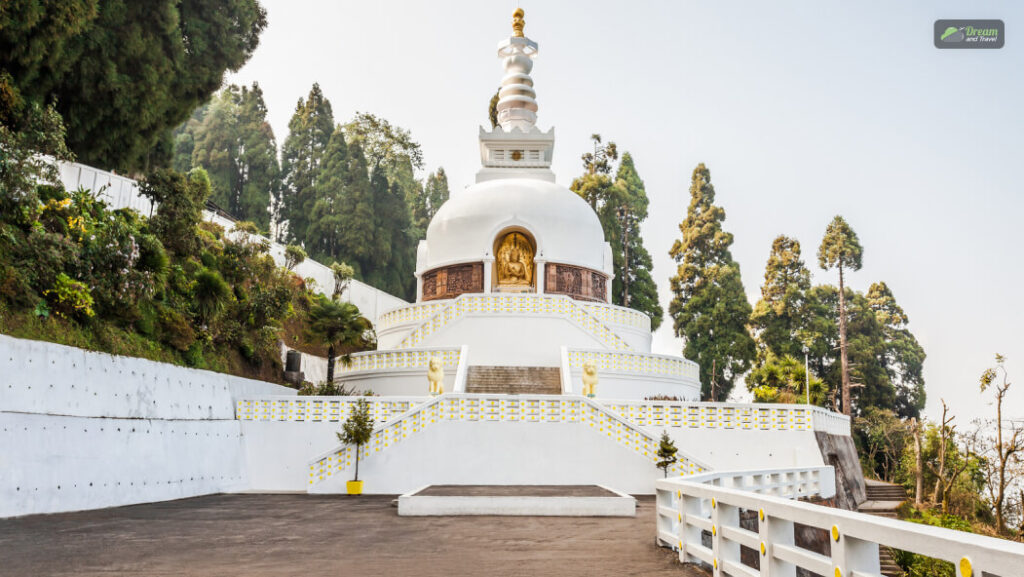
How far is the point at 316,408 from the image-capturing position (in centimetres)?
1644

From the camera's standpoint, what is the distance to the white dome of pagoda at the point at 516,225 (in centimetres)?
2694

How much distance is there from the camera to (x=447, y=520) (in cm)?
1023

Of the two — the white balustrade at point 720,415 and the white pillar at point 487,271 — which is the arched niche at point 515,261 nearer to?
the white pillar at point 487,271

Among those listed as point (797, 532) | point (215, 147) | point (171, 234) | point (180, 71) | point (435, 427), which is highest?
point (215, 147)

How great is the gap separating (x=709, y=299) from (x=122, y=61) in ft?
93.7

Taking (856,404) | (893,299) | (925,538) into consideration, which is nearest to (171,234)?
(925,538)

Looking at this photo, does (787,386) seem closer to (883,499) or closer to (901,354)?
(883,499)

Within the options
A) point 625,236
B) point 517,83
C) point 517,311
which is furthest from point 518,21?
point 517,311

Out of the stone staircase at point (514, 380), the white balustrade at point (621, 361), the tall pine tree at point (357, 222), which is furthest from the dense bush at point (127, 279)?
the tall pine tree at point (357, 222)

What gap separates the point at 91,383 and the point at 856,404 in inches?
1361

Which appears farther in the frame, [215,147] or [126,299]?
[215,147]

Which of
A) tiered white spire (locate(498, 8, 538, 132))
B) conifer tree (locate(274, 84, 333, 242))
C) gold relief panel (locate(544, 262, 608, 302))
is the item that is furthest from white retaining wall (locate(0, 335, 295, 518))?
conifer tree (locate(274, 84, 333, 242))

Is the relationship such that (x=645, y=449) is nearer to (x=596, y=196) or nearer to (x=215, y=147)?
(x=596, y=196)

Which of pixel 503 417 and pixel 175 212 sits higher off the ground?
pixel 175 212
